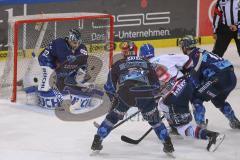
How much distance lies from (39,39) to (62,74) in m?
0.71

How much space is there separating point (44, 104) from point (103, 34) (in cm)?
116

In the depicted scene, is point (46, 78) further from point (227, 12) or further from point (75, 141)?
point (227, 12)

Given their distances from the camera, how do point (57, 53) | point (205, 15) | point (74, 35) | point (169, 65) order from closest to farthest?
point (169, 65) → point (74, 35) → point (57, 53) → point (205, 15)

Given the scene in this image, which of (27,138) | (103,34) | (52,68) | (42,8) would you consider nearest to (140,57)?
(27,138)

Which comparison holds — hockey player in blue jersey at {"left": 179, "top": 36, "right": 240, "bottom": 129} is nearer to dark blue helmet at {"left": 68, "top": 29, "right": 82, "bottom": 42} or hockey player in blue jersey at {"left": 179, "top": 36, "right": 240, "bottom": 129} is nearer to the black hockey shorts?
the black hockey shorts

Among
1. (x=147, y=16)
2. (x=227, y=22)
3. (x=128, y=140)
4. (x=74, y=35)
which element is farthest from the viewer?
(x=147, y=16)

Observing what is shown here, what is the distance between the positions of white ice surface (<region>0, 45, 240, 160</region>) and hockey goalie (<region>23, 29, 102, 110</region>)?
184 millimetres

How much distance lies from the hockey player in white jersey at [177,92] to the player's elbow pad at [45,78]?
1696 millimetres

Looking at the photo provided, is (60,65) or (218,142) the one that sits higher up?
(60,65)

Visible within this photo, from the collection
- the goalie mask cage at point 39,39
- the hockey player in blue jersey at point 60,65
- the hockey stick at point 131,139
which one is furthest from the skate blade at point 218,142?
the goalie mask cage at point 39,39

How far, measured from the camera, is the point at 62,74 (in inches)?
292

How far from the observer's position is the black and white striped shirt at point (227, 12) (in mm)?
8516

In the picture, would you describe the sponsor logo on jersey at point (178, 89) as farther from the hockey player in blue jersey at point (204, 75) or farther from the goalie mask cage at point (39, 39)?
the goalie mask cage at point (39, 39)

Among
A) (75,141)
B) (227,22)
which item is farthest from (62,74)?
(227,22)
